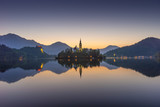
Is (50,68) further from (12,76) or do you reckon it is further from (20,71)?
(12,76)

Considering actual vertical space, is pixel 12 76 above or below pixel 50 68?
below

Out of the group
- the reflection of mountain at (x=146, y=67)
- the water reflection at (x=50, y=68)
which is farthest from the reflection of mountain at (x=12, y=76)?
the reflection of mountain at (x=146, y=67)

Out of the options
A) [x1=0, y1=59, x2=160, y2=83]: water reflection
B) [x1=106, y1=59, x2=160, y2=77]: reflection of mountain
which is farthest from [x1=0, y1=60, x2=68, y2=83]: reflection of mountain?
[x1=106, y1=59, x2=160, y2=77]: reflection of mountain

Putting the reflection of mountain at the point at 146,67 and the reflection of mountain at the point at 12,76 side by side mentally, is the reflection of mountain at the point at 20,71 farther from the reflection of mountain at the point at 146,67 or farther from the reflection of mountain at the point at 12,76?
the reflection of mountain at the point at 146,67

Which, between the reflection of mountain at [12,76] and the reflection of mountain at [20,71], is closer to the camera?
the reflection of mountain at [12,76]

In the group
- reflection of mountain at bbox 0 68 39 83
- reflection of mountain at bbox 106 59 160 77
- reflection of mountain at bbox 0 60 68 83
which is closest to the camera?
reflection of mountain at bbox 0 68 39 83

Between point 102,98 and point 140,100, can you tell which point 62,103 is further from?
point 140,100

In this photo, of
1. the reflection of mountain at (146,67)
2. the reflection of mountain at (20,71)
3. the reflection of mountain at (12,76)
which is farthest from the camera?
the reflection of mountain at (146,67)

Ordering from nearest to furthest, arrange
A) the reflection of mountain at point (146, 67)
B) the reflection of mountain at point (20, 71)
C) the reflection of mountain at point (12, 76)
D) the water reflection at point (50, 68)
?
the reflection of mountain at point (12, 76) < the reflection of mountain at point (20, 71) < the water reflection at point (50, 68) < the reflection of mountain at point (146, 67)

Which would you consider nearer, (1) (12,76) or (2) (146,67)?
(1) (12,76)

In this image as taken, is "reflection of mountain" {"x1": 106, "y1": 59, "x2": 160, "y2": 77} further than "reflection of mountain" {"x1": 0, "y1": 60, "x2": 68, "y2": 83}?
Yes

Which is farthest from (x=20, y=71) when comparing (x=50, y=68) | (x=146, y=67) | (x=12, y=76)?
(x=146, y=67)

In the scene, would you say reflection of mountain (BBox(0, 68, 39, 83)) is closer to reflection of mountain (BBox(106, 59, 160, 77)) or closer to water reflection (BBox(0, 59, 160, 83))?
water reflection (BBox(0, 59, 160, 83))

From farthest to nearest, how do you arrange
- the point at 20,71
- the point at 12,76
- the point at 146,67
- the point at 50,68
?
1. the point at 50,68
2. the point at 146,67
3. the point at 20,71
4. the point at 12,76
